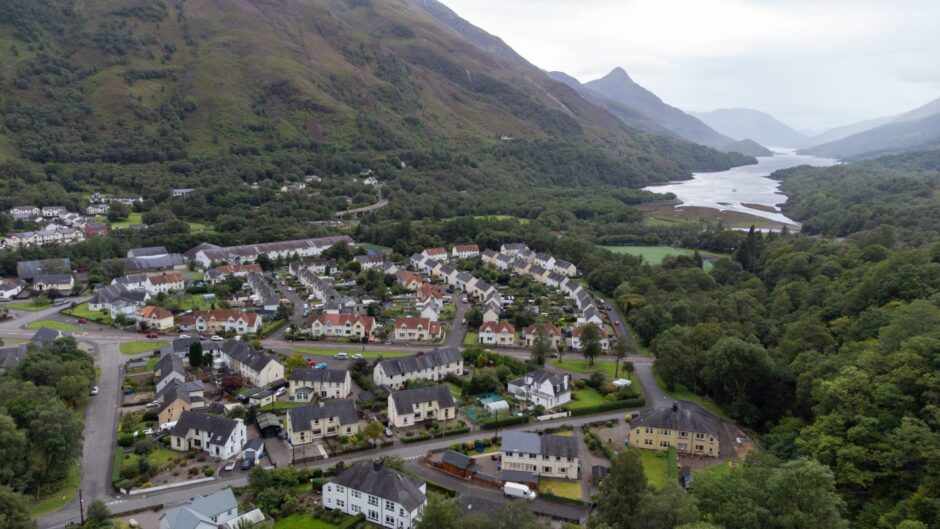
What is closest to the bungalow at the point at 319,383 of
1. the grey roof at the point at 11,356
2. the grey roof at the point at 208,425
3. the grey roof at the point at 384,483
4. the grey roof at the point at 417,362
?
the grey roof at the point at 417,362

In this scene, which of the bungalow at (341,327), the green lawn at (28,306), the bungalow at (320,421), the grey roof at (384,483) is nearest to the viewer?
the grey roof at (384,483)

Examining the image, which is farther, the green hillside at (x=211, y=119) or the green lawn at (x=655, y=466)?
the green hillside at (x=211, y=119)

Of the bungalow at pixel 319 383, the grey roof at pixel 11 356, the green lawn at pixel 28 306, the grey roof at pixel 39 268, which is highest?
the grey roof at pixel 39 268

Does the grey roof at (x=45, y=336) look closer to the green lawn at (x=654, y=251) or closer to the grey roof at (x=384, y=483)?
the grey roof at (x=384, y=483)

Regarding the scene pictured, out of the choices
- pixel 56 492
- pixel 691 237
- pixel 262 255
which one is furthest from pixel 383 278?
pixel 691 237

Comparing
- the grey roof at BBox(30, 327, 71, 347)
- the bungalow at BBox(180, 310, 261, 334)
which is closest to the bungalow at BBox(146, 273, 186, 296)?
the bungalow at BBox(180, 310, 261, 334)

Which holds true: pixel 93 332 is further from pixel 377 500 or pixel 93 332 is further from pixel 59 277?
pixel 377 500

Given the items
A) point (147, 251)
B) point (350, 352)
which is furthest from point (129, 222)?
point (350, 352)

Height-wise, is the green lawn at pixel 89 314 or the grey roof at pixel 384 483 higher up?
the green lawn at pixel 89 314
